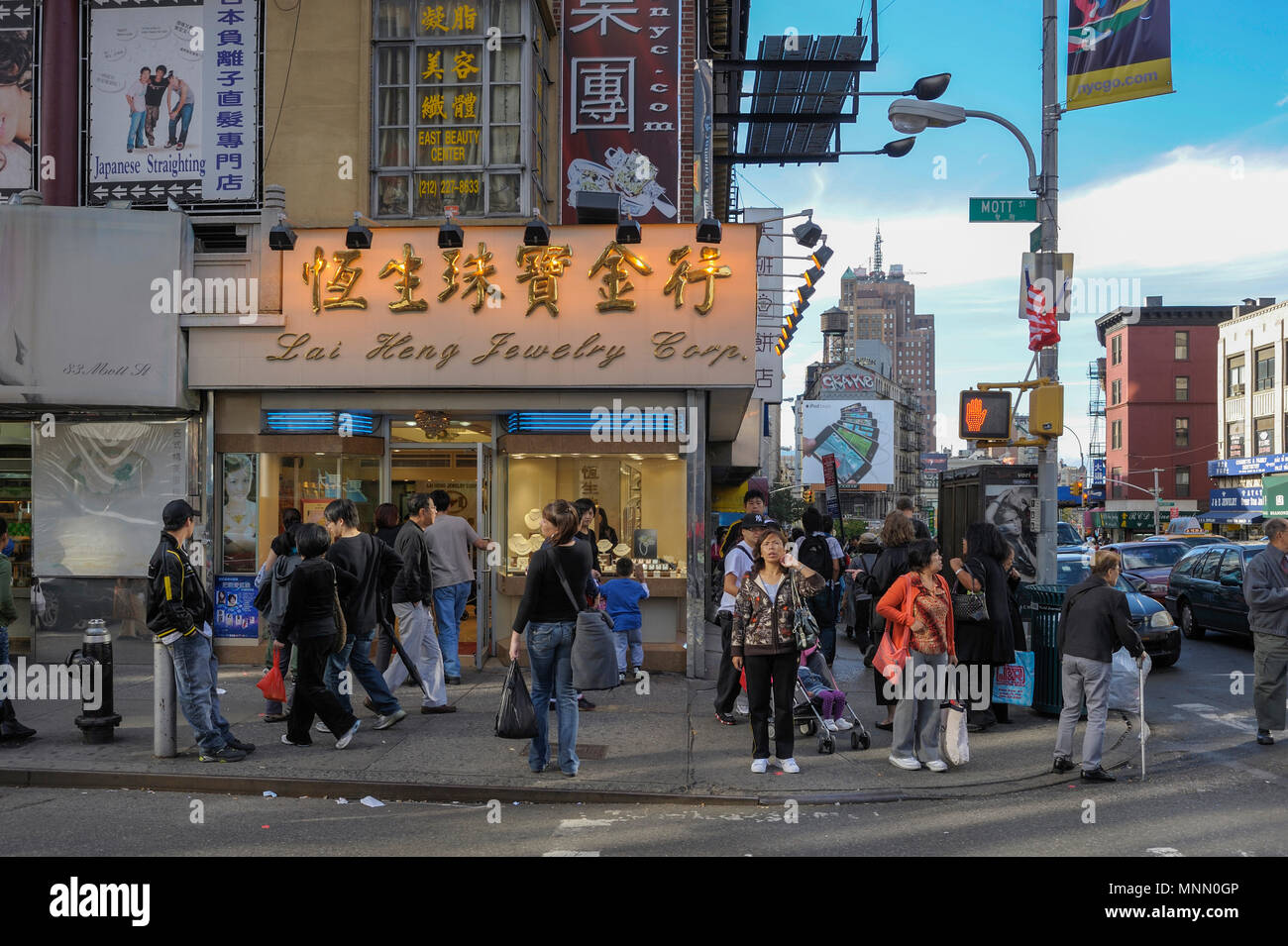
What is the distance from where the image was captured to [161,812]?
21.6ft

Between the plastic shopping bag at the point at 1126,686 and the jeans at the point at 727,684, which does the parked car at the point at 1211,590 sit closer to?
the plastic shopping bag at the point at 1126,686

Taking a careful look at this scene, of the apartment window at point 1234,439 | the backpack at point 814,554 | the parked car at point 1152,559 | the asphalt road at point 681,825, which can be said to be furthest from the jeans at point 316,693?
the apartment window at point 1234,439

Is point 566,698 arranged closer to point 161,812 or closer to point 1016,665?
point 161,812

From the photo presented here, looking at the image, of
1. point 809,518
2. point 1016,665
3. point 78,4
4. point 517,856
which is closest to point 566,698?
point 517,856

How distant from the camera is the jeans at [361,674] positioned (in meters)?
8.37

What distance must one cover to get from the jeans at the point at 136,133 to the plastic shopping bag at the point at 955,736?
11365 mm

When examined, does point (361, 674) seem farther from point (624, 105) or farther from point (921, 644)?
point (624, 105)

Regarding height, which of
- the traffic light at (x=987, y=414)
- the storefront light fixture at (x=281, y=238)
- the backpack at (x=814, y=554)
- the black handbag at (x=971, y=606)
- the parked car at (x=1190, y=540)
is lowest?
the parked car at (x=1190, y=540)

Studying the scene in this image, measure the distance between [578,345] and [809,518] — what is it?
131 inches

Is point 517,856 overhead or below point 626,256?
below

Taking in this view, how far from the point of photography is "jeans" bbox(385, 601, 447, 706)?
9281 millimetres

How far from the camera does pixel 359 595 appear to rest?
27.9 feet

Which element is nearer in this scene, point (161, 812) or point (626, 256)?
point (161, 812)

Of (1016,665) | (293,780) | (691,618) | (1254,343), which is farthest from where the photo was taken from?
(1254,343)
